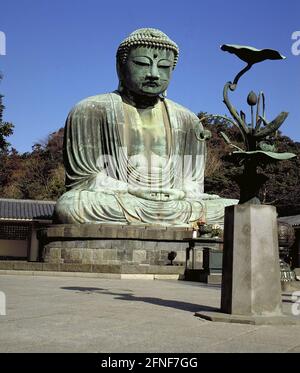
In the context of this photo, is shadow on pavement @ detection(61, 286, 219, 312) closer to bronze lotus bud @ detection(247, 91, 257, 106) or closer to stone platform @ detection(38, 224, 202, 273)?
bronze lotus bud @ detection(247, 91, 257, 106)

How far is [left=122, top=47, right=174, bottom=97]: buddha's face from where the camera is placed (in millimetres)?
15586

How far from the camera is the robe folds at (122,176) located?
46.7 feet

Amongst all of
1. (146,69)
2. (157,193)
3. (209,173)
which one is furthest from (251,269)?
(209,173)

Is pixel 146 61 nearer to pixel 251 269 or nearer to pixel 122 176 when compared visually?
pixel 122 176

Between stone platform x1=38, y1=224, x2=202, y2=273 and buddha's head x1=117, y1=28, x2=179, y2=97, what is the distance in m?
4.56

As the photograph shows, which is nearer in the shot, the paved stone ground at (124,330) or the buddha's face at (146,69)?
the paved stone ground at (124,330)

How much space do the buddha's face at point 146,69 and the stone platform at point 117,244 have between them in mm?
4507

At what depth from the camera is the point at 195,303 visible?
6125mm

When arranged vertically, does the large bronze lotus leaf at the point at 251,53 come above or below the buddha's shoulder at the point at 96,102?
below

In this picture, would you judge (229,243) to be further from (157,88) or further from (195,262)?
(157,88)

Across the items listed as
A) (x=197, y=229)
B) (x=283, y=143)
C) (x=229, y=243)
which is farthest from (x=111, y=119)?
(x=283, y=143)

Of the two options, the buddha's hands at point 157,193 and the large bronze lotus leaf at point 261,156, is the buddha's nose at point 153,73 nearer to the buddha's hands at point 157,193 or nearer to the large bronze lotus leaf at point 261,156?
the buddha's hands at point 157,193

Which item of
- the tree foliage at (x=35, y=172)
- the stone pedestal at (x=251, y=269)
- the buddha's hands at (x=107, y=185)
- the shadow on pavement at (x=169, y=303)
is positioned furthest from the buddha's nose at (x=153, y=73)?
the tree foliage at (x=35, y=172)

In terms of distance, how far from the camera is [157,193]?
15047 millimetres
